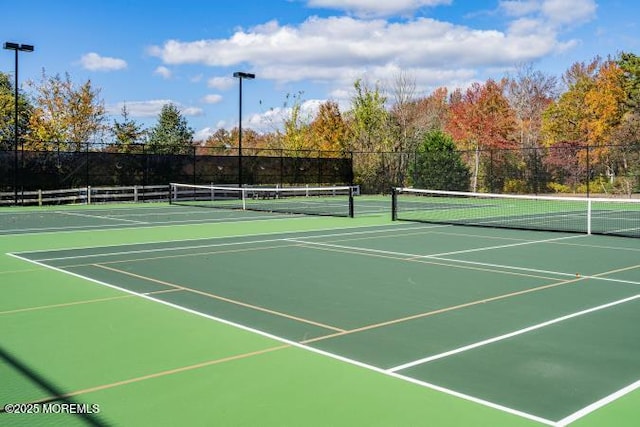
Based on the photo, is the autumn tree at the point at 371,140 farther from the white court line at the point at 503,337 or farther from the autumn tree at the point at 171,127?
the white court line at the point at 503,337

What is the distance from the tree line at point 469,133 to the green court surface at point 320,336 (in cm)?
2237

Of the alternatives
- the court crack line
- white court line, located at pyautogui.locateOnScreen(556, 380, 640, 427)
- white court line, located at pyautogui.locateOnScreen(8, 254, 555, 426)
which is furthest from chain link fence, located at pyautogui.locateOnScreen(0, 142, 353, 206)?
white court line, located at pyautogui.locateOnScreen(556, 380, 640, 427)

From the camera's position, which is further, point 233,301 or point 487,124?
point 487,124

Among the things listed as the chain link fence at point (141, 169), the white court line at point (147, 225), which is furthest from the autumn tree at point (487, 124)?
the white court line at point (147, 225)

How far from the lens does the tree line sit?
1453 inches

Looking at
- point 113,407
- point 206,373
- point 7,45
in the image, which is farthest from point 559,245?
point 7,45

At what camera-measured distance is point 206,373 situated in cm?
495

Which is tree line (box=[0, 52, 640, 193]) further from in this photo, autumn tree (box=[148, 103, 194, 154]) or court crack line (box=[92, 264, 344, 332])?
court crack line (box=[92, 264, 344, 332])

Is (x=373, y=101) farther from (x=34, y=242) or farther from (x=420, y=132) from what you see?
(x=34, y=242)

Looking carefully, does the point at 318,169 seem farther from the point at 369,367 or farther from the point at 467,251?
the point at 369,367

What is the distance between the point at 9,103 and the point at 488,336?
42336 millimetres

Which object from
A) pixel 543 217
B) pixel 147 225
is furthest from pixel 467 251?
pixel 543 217

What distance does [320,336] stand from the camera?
20.0 ft

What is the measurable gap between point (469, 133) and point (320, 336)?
42873mm
